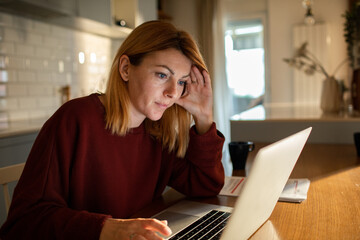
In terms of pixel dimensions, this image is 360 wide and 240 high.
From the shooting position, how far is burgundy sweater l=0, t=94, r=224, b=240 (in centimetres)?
85

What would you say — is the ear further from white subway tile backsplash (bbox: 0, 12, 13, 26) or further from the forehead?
white subway tile backsplash (bbox: 0, 12, 13, 26)

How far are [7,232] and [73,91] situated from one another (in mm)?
2708

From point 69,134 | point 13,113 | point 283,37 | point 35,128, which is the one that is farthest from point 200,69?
point 283,37

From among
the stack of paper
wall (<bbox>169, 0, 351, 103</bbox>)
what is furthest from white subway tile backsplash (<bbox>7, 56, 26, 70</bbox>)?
wall (<bbox>169, 0, 351, 103</bbox>)

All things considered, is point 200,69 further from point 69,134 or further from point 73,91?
point 73,91

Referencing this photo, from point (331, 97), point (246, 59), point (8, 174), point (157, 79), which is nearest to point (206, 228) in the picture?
point (157, 79)

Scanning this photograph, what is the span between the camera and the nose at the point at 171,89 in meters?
1.10

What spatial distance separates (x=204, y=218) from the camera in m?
0.93

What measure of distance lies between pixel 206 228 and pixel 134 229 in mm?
215

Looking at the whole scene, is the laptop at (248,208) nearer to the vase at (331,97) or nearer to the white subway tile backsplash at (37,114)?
the vase at (331,97)

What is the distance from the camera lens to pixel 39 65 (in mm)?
3029

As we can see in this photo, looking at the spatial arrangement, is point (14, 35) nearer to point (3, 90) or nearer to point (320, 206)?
point (3, 90)

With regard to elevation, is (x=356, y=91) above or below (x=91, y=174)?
above

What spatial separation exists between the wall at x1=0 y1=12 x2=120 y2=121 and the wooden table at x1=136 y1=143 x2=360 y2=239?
204 centimetres
